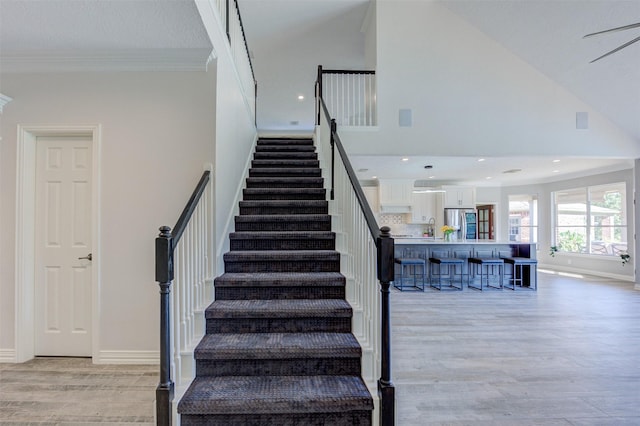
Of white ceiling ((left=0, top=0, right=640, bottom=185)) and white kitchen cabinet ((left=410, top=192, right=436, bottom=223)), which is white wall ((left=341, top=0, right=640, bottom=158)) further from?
white kitchen cabinet ((left=410, top=192, right=436, bottom=223))

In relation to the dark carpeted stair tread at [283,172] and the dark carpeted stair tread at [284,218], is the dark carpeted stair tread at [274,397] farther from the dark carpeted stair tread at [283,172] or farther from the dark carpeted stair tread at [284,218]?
the dark carpeted stair tread at [283,172]

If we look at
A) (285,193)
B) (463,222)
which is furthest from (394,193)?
(285,193)

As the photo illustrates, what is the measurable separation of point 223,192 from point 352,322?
1.69 m

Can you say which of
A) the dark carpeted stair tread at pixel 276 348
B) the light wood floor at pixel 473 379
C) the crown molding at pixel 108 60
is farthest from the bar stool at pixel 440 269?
the crown molding at pixel 108 60

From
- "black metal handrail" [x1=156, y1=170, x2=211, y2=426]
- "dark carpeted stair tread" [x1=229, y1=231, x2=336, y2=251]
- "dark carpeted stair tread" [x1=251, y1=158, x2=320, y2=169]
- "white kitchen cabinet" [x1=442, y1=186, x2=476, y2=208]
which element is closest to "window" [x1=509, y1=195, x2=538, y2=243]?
"white kitchen cabinet" [x1=442, y1=186, x2=476, y2=208]

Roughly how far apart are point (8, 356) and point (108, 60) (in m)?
2.75

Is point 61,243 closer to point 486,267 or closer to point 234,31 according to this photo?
point 234,31

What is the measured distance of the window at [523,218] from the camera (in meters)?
10.4

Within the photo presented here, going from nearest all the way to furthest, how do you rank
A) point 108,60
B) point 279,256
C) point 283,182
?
point 108,60 < point 279,256 < point 283,182

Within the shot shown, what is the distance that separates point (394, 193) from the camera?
31.3 feet

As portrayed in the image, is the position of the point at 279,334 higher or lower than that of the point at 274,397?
higher

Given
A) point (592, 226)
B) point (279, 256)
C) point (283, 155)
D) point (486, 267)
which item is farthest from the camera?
point (592, 226)

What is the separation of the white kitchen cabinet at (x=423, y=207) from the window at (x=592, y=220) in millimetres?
3590

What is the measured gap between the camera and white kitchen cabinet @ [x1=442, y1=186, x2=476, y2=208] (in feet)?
32.6
